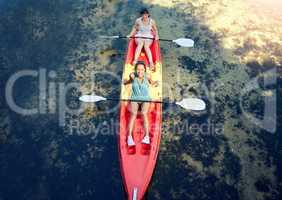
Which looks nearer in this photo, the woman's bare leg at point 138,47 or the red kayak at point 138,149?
the red kayak at point 138,149

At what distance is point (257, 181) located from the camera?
6223 millimetres

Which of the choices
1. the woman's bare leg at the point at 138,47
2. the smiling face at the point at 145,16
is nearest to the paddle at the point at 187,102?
the woman's bare leg at the point at 138,47

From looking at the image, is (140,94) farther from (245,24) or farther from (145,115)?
(245,24)

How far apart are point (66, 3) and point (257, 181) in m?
6.21

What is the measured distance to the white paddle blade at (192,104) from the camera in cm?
674

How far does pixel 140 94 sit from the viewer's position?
660cm

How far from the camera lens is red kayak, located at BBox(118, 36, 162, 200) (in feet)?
18.8

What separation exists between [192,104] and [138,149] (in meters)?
1.41

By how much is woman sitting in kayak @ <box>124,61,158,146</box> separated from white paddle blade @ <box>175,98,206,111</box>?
23.5 inches

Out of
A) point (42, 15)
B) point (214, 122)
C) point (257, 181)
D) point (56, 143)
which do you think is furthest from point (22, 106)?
point (257, 181)

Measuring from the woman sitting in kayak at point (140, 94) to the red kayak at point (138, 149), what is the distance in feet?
0.26

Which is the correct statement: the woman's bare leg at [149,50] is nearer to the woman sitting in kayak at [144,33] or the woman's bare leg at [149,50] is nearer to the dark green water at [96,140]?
the woman sitting in kayak at [144,33]

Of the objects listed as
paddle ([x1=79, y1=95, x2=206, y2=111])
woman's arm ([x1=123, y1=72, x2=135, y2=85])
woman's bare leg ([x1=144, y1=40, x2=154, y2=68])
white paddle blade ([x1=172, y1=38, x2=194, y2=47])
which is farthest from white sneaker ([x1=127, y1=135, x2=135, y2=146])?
white paddle blade ([x1=172, y1=38, x2=194, y2=47])

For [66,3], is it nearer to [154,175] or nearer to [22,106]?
[22,106]
